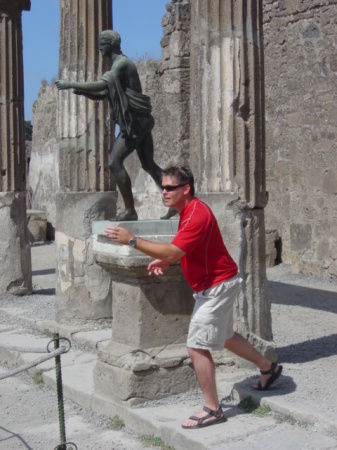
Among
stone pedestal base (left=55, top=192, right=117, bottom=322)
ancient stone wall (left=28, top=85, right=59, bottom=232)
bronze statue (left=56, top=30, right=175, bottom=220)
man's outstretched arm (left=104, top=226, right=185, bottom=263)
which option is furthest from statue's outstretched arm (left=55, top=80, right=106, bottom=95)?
ancient stone wall (left=28, top=85, right=59, bottom=232)

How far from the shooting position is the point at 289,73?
37.1ft

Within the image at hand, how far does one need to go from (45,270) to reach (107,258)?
8105 mm

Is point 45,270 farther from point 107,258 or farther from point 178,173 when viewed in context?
point 178,173

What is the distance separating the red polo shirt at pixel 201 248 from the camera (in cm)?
415

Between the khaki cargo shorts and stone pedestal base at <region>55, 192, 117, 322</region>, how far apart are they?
3.15 m

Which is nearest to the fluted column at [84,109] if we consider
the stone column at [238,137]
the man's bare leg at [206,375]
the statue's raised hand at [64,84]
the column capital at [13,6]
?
the statue's raised hand at [64,84]

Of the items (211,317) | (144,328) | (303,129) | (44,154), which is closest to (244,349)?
(211,317)

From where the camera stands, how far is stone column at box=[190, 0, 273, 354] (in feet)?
17.6

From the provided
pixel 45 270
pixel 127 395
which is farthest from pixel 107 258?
pixel 45 270

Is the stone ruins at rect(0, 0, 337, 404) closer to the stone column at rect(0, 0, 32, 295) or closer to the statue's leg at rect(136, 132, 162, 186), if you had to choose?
the stone column at rect(0, 0, 32, 295)

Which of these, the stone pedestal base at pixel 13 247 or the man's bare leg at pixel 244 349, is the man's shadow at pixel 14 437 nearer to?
the man's bare leg at pixel 244 349

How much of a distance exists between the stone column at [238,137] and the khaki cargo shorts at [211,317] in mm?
1026

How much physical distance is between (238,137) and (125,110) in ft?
2.85

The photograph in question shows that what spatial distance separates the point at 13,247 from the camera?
31.3 ft
